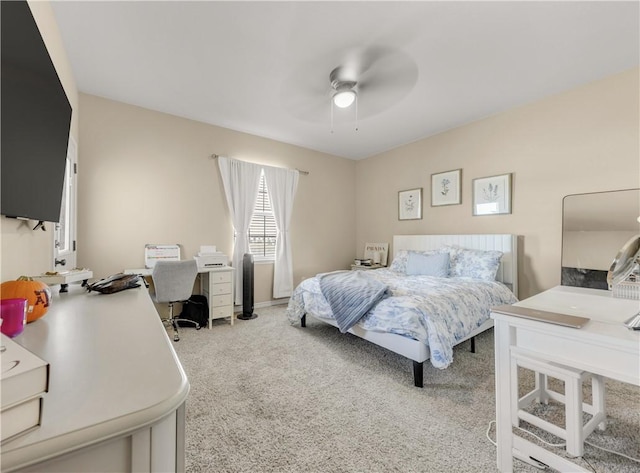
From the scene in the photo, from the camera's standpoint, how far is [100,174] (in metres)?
3.16

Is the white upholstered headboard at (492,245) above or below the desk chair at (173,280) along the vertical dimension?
above

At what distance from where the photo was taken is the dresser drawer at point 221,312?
344 cm

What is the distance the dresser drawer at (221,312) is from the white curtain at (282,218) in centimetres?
102

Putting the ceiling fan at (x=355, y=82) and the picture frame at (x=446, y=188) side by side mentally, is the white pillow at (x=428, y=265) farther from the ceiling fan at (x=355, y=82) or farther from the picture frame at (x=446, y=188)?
the ceiling fan at (x=355, y=82)

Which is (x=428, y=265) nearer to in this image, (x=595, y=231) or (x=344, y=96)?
(x=595, y=231)

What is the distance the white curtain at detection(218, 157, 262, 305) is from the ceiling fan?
1.22 m

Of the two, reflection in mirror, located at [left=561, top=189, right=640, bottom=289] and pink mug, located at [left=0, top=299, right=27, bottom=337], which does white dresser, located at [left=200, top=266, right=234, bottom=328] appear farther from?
reflection in mirror, located at [left=561, top=189, right=640, bottom=289]

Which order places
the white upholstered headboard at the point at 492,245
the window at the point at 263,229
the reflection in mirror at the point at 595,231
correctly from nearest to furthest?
the reflection in mirror at the point at 595,231, the white upholstered headboard at the point at 492,245, the window at the point at 263,229

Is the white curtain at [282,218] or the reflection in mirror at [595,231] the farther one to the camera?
the white curtain at [282,218]

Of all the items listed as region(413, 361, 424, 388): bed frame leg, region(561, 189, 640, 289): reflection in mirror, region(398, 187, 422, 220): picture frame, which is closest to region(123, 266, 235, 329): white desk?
region(413, 361, 424, 388): bed frame leg

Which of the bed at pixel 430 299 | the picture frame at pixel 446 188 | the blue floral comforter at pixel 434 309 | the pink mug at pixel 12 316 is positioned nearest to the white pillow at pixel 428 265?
the bed at pixel 430 299

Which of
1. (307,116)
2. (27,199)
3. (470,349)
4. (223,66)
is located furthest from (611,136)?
(27,199)

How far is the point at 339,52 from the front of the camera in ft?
7.73

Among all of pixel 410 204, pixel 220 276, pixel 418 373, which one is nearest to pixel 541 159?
pixel 410 204
